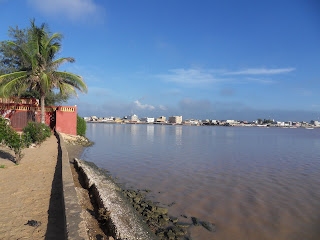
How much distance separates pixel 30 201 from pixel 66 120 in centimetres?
1539

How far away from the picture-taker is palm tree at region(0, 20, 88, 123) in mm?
14609

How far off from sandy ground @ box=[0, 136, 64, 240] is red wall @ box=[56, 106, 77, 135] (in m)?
11.1

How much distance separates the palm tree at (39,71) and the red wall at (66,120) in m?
2.81

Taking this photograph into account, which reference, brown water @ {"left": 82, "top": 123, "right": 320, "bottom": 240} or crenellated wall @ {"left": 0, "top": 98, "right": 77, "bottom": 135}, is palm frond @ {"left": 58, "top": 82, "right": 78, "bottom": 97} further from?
brown water @ {"left": 82, "top": 123, "right": 320, "bottom": 240}

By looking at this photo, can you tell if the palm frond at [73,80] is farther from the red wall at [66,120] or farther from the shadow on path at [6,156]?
the shadow on path at [6,156]

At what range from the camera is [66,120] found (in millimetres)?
18734

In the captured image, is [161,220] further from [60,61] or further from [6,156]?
[60,61]

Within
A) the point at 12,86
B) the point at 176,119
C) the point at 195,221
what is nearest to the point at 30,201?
the point at 195,221

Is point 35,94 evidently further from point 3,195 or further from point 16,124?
point 3,195

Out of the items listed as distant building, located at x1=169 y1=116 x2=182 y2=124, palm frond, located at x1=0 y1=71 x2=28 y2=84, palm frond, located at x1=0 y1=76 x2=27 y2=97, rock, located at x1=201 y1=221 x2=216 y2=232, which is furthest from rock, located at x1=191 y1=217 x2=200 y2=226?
distant building, located at x1=169 y1=116 x2=182 y2=124

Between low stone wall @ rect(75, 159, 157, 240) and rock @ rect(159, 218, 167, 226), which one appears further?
rock @ rect(159, 218, 167, 226)

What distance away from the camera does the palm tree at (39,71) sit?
14.6 metres

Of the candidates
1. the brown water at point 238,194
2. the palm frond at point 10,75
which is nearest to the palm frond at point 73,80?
the palm frond at point 10,75

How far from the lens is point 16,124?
17.5 meters
